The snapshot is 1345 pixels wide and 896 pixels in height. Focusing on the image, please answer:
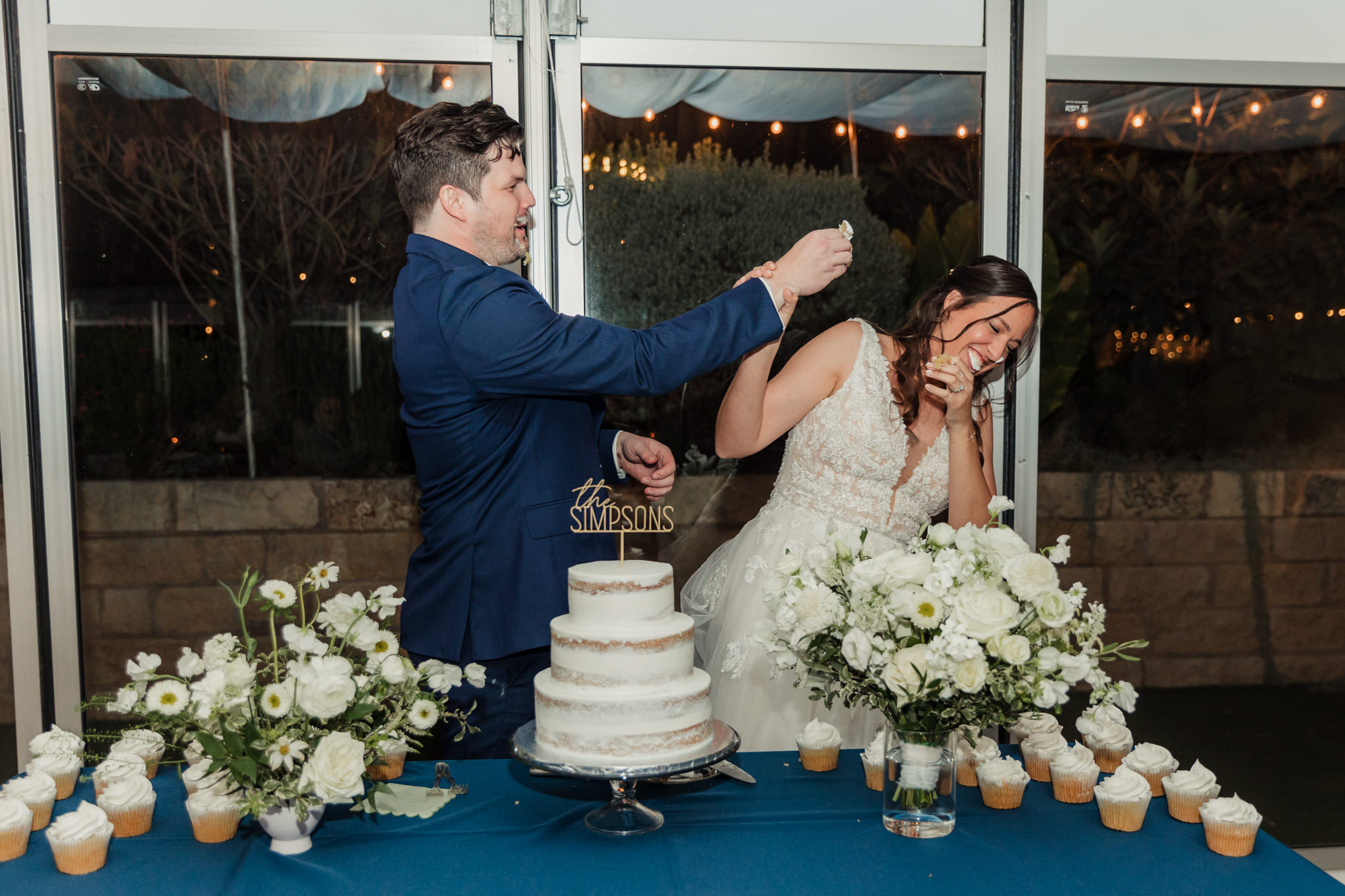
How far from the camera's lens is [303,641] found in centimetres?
→ 146

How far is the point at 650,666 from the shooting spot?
148 cm

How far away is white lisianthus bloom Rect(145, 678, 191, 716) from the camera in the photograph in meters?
1.40

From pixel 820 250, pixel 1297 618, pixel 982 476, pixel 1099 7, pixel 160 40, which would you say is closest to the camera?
pixel 820 250

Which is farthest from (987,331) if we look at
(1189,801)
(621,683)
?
(621,683)

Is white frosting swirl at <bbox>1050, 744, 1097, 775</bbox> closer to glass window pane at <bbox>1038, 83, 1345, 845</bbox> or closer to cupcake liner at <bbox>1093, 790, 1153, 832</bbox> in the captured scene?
cupcake liner at <bbox>1093, 790, 1153, 832</bbox>

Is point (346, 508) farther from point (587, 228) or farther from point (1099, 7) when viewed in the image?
point (1099, 7)

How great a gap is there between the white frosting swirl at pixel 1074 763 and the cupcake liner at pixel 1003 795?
0.07 meters

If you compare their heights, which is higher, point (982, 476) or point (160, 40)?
point (160, 40)

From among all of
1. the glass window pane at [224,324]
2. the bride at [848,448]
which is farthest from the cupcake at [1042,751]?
the glass window pane at [224,324]

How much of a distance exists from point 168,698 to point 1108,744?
1.51 metres

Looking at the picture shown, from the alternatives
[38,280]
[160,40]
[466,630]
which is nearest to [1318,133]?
[466,630]

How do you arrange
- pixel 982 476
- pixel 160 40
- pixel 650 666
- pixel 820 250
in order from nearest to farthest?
pixel 650 666 < pixel 820 250 < pixel 982 476 < pixel 160 40

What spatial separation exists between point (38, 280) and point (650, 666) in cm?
232

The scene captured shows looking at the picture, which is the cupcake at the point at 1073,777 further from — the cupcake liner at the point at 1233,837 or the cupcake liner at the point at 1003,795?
the cupcake liner at the point at 1233,837
